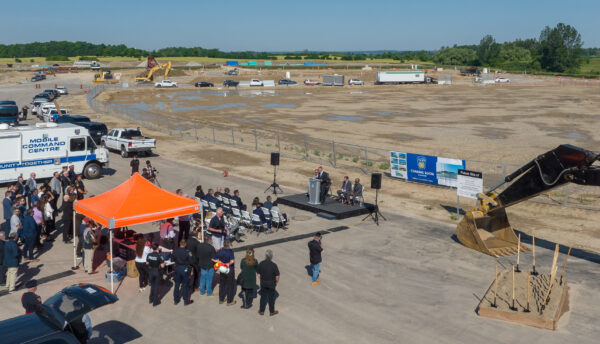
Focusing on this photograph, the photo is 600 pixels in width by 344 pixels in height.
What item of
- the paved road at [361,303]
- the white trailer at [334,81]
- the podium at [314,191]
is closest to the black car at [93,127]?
the podium at [314,191]

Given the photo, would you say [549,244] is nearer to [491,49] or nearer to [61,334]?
[61,334]

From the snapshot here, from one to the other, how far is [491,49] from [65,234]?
602 ft

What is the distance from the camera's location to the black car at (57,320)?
22.4 feet

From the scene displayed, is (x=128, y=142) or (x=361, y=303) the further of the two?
(x=128, y=142)

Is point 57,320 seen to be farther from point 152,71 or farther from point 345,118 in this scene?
point 152,71

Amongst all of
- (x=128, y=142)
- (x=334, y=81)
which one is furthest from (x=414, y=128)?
(x=334, y=81)

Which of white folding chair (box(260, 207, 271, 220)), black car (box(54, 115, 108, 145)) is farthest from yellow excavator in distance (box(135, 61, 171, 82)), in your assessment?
white folding chair (box(260, 207, 271, 220))

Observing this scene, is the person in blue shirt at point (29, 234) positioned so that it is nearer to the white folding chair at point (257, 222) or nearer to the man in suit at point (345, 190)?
the white folding chair at point (257, 222)

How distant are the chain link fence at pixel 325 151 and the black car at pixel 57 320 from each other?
2064 cm

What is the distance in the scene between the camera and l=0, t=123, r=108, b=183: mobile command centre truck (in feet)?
79.0

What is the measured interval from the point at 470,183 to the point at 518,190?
435 centimetres

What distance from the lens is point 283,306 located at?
43.7 ft

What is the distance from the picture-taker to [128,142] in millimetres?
33094

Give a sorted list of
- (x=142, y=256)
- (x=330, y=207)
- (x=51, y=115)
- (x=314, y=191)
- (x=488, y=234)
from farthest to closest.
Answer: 1. (x=51, y=115)
2. (x=314, y=191)
3. (x=330, y=207)
4. (x=488, y=234)
5. (x=142, y=256)
